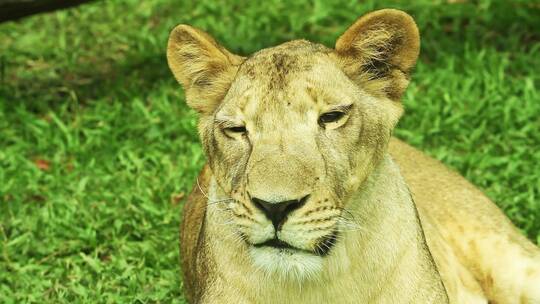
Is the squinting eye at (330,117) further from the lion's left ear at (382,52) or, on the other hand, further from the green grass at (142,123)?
the green grass at (142,123)

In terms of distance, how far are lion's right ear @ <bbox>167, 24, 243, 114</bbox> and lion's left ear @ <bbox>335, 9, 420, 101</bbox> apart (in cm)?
42

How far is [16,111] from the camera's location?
659cm

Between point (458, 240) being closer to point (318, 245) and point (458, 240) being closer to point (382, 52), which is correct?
point (382, 52)

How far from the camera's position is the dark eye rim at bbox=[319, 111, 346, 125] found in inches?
132

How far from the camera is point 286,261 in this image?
3.21 meters

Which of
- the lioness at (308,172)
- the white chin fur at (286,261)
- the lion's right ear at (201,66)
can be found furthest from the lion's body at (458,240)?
the white chin fur at (286,261)

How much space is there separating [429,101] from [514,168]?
879 millimetres

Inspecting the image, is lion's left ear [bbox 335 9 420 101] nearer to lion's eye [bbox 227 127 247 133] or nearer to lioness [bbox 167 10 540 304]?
lioness [bbox 167 10 540 304]

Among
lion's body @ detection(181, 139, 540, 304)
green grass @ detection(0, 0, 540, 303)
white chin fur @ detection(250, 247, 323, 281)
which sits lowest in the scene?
Result: green grass @ detection(0, 0, 540, 303)

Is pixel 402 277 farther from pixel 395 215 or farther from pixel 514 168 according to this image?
pixel 514 168

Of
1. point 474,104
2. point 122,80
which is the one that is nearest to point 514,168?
point 474,104

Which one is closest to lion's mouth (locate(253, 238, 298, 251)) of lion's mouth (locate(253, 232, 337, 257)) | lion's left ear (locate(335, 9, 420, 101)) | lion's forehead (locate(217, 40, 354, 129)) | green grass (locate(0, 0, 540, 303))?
lion's mouth (locate(253, 232, 337, 257))

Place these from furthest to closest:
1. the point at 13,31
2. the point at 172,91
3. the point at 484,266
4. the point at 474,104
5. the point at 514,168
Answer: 1. the point at 13,31
2. the point at 172,91
3. the point at 474,104
4. the point at 514,168
5. the point at 484,266

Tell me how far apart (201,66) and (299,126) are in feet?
2.12
